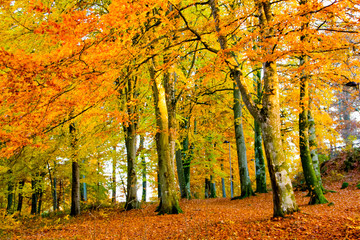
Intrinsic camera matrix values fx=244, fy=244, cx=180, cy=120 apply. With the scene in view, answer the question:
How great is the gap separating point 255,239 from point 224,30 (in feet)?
14.8

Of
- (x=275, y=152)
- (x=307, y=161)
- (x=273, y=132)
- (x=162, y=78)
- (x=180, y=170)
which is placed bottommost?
(x=180, y=170)

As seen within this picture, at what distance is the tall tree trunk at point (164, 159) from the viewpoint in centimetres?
803

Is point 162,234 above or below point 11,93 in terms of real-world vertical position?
below

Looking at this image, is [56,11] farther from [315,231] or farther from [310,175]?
Result: [310,175]

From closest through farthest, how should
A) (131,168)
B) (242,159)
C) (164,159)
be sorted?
(164,159)
(131,168)
(242,159)

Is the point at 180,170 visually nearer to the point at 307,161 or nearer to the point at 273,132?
the point at 307,161

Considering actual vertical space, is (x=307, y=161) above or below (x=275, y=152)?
below

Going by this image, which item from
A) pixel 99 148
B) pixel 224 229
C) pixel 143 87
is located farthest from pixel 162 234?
pixel 99 148

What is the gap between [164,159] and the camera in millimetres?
8312

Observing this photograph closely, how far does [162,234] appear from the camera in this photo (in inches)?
227

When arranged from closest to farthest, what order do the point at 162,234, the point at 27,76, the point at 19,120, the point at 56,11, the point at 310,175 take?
the point at 27,76 < the point at 19,120 < the point at 162,234 < the point at 56,11 < the point at 310,175

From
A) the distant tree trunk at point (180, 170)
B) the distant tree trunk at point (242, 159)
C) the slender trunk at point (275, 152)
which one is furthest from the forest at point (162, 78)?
the distant tree trunk at point (180, 170)

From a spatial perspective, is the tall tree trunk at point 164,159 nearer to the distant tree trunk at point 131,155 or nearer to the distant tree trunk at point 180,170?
the distant tree trunk at point 131,155

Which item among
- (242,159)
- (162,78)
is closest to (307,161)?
(242,159)
